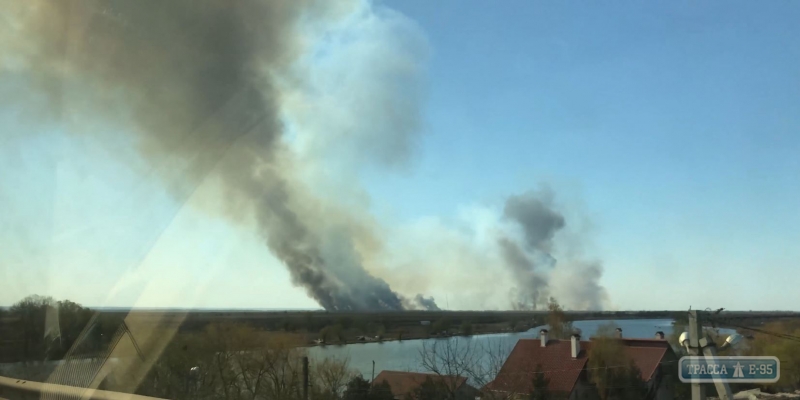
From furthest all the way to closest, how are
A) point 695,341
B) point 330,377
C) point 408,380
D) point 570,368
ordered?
1. point 330,377
2. point 408,380
3. point 570,368
4. point 695,341

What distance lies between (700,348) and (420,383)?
8301 millimetres

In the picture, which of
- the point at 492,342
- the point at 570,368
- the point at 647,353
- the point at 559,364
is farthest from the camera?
the point at 492,342

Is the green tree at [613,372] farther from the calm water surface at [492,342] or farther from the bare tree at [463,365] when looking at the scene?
the bare tree at [463,365]

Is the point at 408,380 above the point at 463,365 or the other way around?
the other way around

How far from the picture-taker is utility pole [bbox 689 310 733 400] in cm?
989

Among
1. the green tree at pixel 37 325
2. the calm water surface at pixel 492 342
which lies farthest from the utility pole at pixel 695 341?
the green tree at pixel 37 325

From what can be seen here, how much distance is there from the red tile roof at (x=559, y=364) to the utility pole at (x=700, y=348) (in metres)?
3.14

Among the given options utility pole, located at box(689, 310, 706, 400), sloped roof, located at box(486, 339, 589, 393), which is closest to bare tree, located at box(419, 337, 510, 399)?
sloped roof, located at box(486, 339, 589, 393)

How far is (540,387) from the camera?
51.5 feet

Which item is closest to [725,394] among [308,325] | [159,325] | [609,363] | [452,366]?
[609,363]

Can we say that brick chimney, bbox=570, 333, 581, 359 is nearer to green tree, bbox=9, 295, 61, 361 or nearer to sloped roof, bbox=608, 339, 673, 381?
sloped roof, bbox=608, 339, 673, 381

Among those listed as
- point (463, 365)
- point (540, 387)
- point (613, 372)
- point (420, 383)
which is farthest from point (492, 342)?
point (613, 372)

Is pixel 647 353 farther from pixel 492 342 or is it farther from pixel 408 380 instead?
pixel 492 342

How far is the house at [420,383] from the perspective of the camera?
52.0 ft
